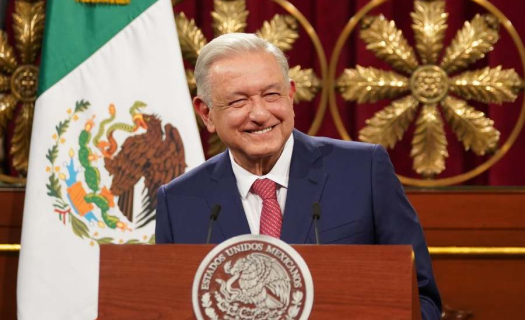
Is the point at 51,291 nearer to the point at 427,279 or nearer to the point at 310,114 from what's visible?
the point at 310,114

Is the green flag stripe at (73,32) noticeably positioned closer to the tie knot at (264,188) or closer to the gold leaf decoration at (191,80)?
the gold leaf decoration at (191,80)

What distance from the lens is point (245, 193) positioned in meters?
2.10

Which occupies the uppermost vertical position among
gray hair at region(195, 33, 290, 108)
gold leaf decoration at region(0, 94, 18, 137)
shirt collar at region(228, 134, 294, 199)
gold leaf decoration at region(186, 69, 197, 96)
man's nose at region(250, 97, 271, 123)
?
gold leaf decoration at region(186, 69, 197, 96)

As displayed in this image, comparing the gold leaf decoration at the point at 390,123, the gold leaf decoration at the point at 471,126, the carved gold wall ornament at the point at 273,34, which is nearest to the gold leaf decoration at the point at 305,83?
the carved gold wall ornament at the point at 273,34

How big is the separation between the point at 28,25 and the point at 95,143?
2.30ft

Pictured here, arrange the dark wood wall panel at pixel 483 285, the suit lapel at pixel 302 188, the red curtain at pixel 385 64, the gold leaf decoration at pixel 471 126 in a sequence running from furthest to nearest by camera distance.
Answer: the red curtain at pixel 385 64, the gold leaf decoration at pixel 471 126, the dark wood wall panel at pixel 483 285, the suit lapel at pixel 302 188

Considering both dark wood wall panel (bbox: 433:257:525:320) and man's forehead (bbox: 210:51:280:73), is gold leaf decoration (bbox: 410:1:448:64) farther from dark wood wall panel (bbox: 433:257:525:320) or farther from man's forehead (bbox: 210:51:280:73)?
man's forehead (bbox: 210:51:280:73)

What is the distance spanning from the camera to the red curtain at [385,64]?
11.5 ft

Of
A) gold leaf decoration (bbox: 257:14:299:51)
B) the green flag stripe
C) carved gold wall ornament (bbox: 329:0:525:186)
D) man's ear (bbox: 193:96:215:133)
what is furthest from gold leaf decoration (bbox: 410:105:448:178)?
man's ear (bbox: 193:96:215:133)

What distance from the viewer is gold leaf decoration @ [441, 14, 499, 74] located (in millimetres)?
3377

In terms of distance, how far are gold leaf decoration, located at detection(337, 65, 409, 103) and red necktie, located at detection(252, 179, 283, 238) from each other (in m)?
1.42

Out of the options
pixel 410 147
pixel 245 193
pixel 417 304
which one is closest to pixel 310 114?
pixel 410 147

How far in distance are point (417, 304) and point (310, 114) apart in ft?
6.87

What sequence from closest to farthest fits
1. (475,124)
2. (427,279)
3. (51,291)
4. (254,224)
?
(427,279), (254,224), (51,291), (475,124)
